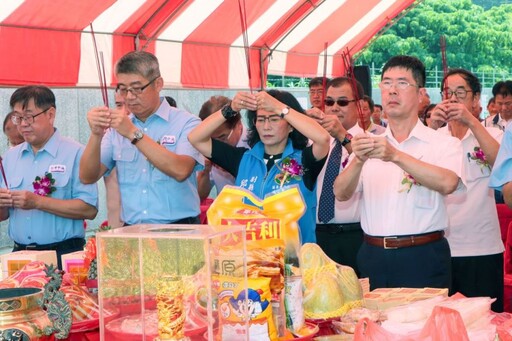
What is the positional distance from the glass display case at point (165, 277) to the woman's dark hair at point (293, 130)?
153 cm

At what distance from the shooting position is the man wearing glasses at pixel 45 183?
11.6 feet

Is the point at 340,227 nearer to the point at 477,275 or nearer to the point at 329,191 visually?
the point at 329,191

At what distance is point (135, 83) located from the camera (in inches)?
126

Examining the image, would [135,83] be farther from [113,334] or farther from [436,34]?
[436,34]

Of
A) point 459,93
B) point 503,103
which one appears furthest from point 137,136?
point 503,103

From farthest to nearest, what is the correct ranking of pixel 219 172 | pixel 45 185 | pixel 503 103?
pixel 503 103 < pixel 219 172 < pixel 45 185

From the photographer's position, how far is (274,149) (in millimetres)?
3104

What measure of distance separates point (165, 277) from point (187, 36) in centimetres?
627

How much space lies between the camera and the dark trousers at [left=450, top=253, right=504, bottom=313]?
3.75 m

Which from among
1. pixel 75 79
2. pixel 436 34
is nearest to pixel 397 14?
pixel 75 79

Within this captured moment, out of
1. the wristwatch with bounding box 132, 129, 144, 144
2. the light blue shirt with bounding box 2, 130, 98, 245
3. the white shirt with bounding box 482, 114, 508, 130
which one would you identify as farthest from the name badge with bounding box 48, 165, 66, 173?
the white shirt with bounding box 482, 114, 508, 130

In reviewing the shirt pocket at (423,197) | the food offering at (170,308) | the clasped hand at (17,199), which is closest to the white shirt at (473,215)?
the shirt pocket at (423,197)

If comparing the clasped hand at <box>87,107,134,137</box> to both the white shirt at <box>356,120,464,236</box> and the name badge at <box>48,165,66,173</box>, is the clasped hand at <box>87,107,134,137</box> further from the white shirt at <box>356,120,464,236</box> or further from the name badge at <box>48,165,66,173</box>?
the white shirt at <box>356,120,464,236</box>

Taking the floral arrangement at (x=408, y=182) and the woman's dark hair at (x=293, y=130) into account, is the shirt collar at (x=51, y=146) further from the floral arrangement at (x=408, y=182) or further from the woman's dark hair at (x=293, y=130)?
the floral arrangement at (x=408, y=182)
